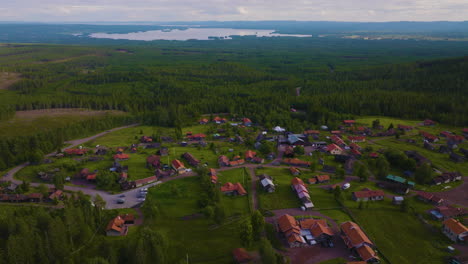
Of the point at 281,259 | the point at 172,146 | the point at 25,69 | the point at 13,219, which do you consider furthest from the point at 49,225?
the point at 25,69

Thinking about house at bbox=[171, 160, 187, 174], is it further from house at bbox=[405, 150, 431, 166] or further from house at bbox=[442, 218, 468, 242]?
house at bbox=[405, 150, 431, 166]

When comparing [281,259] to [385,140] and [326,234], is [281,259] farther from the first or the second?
[385,140]

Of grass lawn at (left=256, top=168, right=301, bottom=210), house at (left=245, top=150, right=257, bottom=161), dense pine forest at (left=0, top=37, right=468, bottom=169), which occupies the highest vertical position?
dense pine forest at (left=0, top=37, right=468, bottom=169)

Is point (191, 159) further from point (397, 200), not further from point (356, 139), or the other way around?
point (356, 139)

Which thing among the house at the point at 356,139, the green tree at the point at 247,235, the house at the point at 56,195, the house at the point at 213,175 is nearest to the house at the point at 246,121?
the house at the point at 356,139

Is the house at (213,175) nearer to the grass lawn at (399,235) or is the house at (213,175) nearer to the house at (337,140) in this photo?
the grass lawn at (399,235)

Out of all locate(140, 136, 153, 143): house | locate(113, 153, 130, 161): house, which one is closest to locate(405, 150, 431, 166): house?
locate(140, 136, 153, 143): house

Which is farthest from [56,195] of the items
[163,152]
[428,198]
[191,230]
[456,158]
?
[456,158]
